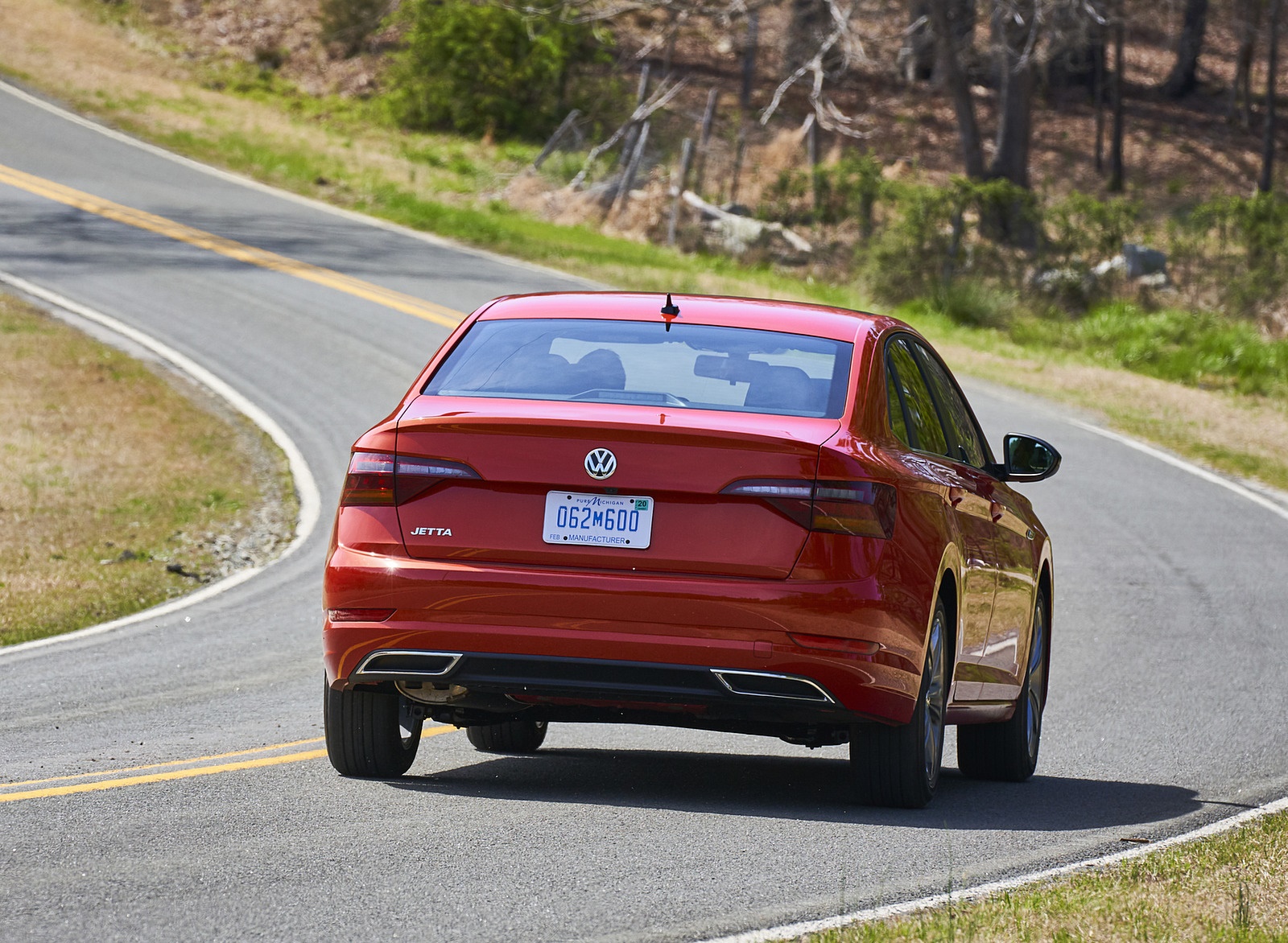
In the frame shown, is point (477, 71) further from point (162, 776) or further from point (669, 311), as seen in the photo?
point (162, 776)

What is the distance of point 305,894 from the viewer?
4.63 meters

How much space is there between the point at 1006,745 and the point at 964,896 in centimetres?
249

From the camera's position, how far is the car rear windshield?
593 centimetres

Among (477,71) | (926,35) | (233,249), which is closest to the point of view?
(233,249)

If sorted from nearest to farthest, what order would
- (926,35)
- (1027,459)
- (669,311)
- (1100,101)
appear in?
(669,311), (1027,459), (926,35), (1100,101)

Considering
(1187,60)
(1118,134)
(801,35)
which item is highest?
A: (1187,60)

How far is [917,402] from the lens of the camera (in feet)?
21.7

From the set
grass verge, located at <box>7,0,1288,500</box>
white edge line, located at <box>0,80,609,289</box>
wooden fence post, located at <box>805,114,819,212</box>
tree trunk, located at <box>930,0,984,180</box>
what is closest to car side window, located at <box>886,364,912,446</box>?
grass verge, located at <box>7,0,1288,500</box>

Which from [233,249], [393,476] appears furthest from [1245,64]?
[393,476]

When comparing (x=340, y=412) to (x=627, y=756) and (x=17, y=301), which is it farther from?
(x=627, y=756)

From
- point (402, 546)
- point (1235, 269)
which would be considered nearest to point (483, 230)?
point (1235, 269)

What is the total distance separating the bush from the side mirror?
35.8 meters

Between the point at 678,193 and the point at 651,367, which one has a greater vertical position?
the point at 651,367

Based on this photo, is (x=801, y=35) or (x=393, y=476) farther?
(x=801, y=35)
